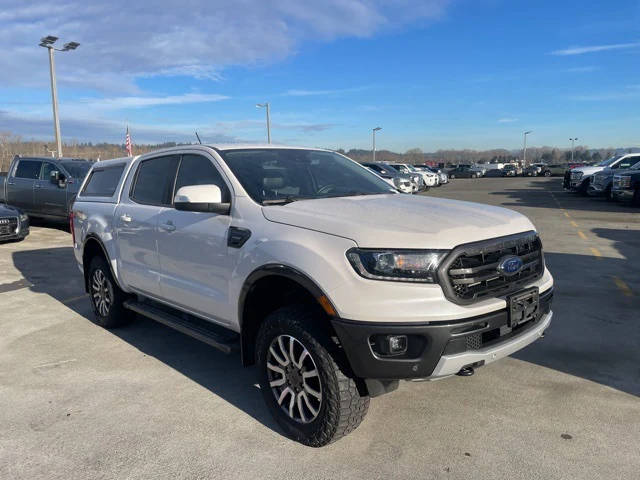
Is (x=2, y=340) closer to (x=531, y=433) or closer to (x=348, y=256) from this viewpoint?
(x=348, y=256)

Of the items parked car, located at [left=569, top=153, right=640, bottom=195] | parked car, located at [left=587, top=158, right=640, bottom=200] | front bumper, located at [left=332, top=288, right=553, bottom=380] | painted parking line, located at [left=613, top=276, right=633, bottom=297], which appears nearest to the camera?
front bumper, located at [left=332, top=288, right=553, bottom=380]

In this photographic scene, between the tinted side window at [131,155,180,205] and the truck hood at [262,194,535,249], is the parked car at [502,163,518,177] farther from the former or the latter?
the truck hood at [262,194,535,249]

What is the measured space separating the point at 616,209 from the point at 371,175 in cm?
1562

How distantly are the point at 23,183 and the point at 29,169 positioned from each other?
0.41 m

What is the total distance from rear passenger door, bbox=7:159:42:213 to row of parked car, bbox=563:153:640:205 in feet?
59.8

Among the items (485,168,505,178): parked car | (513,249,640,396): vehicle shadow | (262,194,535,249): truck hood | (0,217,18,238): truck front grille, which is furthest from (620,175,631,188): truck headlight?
(485,168,505,178): parked car

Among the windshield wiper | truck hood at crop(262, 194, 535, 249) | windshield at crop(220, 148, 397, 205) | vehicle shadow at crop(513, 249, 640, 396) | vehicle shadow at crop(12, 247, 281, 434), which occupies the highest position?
windshield at crop(220, 148, 397, 205)

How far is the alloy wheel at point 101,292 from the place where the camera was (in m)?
5.49

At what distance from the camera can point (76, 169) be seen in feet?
43.0

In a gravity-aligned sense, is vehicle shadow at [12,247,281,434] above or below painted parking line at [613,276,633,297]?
below

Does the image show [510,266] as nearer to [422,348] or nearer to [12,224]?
[422,348]

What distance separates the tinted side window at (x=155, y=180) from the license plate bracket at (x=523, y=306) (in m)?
2.93

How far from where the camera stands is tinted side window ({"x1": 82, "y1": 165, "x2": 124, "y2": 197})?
5.52 metres

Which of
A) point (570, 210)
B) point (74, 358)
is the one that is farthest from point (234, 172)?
point (570, 210)
